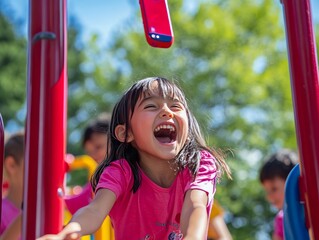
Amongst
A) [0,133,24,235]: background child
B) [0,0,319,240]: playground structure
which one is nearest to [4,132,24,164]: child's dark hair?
[0,133,24,235]: background child

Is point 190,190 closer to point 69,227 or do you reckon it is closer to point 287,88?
point 69,227

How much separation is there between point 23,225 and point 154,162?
1.89 ft

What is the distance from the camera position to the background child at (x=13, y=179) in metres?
2.77

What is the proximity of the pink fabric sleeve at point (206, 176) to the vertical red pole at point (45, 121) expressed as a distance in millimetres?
408

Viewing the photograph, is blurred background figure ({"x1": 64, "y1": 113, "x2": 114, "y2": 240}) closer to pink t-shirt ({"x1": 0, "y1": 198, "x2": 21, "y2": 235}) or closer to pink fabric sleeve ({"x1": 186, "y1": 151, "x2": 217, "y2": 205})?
pink t-shirt ({"x1": 0, "y1": 198, "x2": 21, "y2": 235})

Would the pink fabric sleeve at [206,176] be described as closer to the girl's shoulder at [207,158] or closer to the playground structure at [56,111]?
the girl's shoulder at [207,158]

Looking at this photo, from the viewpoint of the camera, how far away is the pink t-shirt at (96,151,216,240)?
5.07 feet

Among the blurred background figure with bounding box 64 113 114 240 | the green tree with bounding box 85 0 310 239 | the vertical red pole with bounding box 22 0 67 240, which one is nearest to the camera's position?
the vertical red pole with bounding box 22 0 67 240

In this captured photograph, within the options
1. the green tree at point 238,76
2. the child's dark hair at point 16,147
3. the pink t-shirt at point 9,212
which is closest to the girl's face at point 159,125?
the pink t-shirt at point 9,212

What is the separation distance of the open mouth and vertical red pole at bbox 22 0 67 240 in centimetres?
42

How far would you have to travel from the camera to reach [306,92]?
118cm

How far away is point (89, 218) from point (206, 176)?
1.26ft

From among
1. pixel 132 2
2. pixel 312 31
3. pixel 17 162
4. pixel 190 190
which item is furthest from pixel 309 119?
pixel 132 2

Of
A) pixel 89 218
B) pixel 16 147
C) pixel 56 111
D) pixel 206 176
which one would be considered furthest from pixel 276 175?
pixel 56 111
